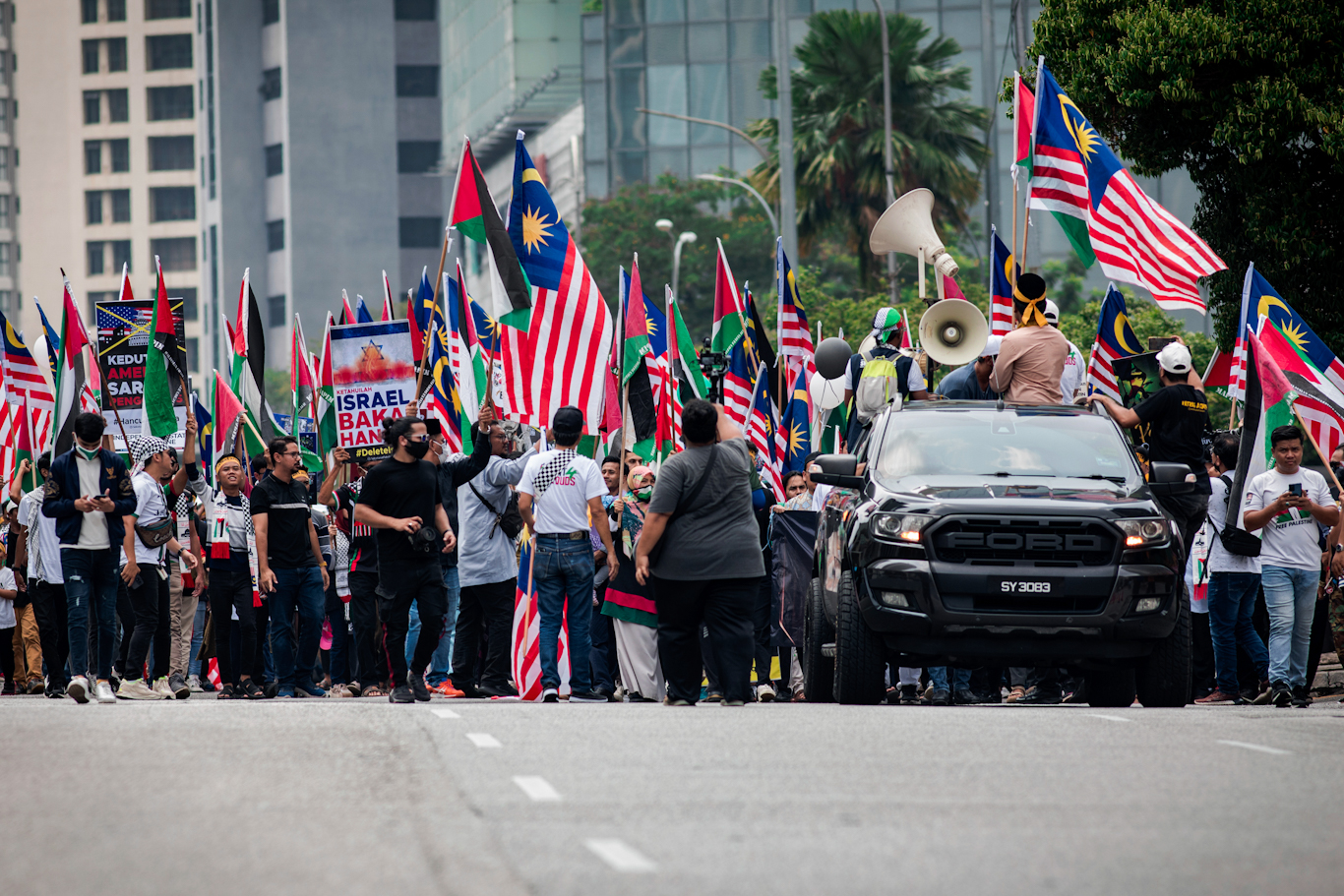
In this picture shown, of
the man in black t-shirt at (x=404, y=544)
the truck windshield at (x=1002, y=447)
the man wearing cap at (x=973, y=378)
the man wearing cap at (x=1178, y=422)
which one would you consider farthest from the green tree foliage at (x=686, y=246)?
the truck windshield at (x=1002, y=447)

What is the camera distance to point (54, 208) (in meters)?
138

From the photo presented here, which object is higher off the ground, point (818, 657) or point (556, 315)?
point (556, 315)

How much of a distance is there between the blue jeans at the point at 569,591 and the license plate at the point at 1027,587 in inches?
134

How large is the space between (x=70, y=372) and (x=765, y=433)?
652 cm

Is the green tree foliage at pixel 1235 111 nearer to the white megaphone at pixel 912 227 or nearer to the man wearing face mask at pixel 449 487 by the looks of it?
the white megaphone at pixel 912 227

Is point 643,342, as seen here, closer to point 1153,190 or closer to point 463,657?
point 463,657

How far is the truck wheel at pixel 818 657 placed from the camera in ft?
42.7

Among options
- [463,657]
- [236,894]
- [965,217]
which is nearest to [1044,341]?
[463,657]

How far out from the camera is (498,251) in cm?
1617

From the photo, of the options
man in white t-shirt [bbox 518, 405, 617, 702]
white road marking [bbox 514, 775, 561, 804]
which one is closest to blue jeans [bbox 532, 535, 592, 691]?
A: man in white t-shirt [bbox 518, 405, 617, 702]

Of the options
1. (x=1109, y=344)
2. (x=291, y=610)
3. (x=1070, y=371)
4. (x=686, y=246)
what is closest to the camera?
(x=1070, y=371)

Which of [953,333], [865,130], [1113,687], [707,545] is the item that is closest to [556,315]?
[953,333]

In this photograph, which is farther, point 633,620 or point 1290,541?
point 633,620

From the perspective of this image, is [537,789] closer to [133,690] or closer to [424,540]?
[424,540]
